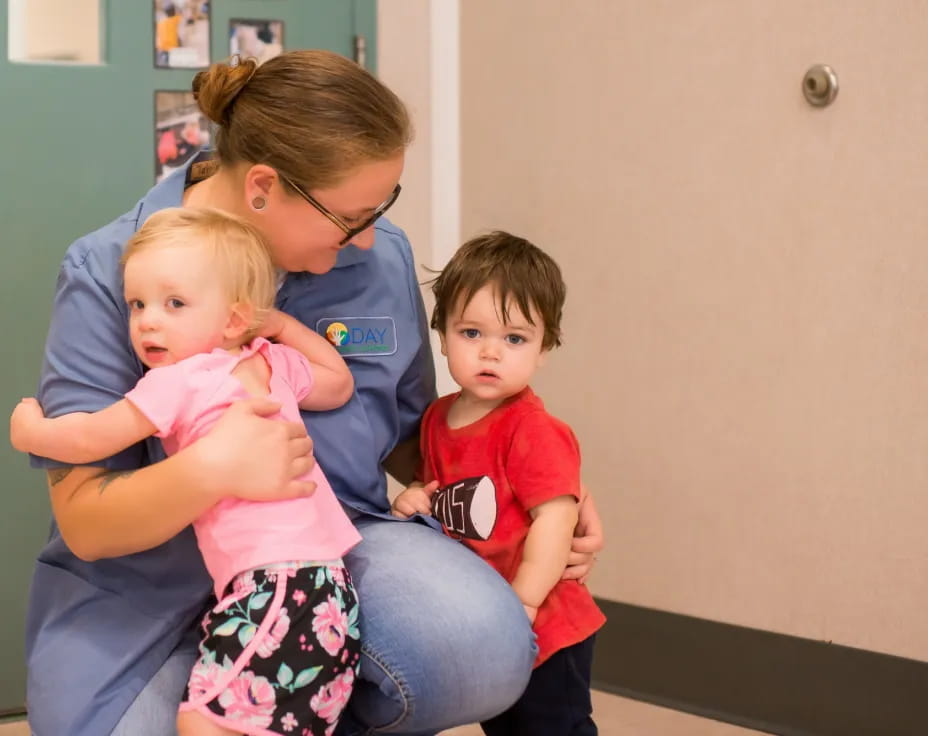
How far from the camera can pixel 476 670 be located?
5.24ft

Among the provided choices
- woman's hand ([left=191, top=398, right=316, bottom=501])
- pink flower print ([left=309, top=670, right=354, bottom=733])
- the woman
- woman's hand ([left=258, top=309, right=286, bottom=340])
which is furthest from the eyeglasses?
pink flower print ([left=309, top=670, right=354, bottom=733])

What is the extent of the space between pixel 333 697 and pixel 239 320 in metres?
0.49

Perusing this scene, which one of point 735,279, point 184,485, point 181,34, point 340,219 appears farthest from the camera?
point 181,34

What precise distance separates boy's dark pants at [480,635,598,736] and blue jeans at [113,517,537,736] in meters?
0.12

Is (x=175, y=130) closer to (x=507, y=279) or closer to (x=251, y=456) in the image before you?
(x=507, y=279)

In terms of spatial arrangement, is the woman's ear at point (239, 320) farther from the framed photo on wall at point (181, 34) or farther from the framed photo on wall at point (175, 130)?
the framed photo on wall at point (181, 34)

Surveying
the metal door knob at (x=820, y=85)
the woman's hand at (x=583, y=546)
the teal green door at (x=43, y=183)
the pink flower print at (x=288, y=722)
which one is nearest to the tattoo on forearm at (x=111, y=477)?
the pink flower print at (x=288, y=722)

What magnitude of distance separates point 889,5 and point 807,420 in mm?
772

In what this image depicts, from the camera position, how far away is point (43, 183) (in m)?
2.51

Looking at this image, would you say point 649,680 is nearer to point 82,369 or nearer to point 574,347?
point 574,347

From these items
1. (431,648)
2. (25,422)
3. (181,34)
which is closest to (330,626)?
(431,648)

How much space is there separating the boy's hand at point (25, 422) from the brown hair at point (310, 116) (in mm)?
429

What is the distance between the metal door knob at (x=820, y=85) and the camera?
2246 millimetres

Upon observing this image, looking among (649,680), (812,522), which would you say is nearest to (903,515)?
(812,522)
